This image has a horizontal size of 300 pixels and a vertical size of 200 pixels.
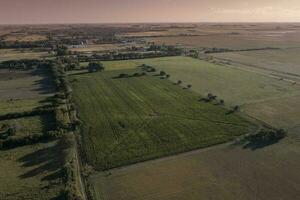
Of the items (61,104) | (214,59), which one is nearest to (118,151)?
(61,104)

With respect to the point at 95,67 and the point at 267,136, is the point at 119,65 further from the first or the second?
the point at 267,136

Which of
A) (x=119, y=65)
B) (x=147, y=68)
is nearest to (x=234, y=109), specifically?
(x=147, y=68)

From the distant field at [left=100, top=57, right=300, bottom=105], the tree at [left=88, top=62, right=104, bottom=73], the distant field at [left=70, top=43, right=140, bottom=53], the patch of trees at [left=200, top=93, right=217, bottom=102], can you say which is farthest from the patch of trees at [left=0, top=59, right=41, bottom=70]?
the patch of trees at [left=200, top=93, right=217, bottom=102]

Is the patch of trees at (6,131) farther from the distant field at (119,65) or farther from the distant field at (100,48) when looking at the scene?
the distant field at (100,48)

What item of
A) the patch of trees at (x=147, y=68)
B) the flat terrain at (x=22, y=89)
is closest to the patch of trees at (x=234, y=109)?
the flat terrain at (x=22, y=89)

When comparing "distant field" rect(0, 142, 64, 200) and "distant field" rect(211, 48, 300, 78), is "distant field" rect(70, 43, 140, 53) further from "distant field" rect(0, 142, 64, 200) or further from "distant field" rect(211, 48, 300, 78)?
"distant field" rect(0, 142, 64, 200)

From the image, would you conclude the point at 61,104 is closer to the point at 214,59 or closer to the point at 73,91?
the point at 73,91
